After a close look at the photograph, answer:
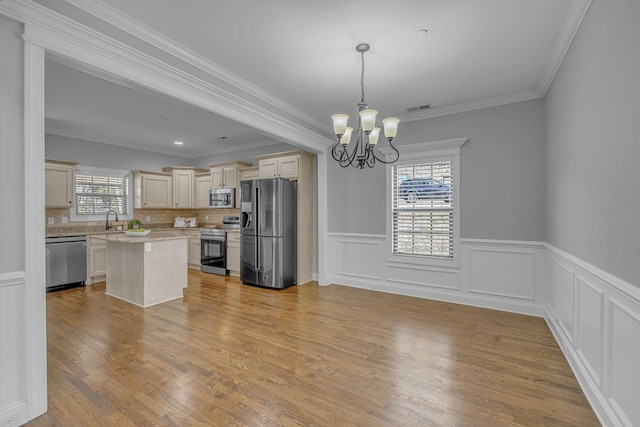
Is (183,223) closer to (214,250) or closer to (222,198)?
(222,198)

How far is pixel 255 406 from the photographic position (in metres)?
2.00

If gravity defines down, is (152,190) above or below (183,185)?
below

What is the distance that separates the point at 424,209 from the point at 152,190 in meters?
5.80

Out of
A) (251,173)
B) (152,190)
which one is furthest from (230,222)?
(152,190)

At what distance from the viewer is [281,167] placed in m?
5.48

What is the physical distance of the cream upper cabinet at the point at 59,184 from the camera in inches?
201

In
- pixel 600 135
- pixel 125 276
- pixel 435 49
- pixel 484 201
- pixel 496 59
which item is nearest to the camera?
pixel 600 135

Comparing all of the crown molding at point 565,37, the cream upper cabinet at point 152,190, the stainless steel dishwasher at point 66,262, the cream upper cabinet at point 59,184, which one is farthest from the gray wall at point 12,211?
the cream upper cabinet at point 152,190

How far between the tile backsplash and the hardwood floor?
87.4 inches

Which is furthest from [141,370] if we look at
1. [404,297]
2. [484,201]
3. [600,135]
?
[484,201]

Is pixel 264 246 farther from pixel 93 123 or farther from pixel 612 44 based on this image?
pixel 612 44

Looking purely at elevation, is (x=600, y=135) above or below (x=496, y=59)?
below

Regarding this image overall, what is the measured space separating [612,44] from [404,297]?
12.0 feet

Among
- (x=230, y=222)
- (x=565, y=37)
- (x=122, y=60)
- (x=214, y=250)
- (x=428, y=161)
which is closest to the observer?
(x=122, y=60)
